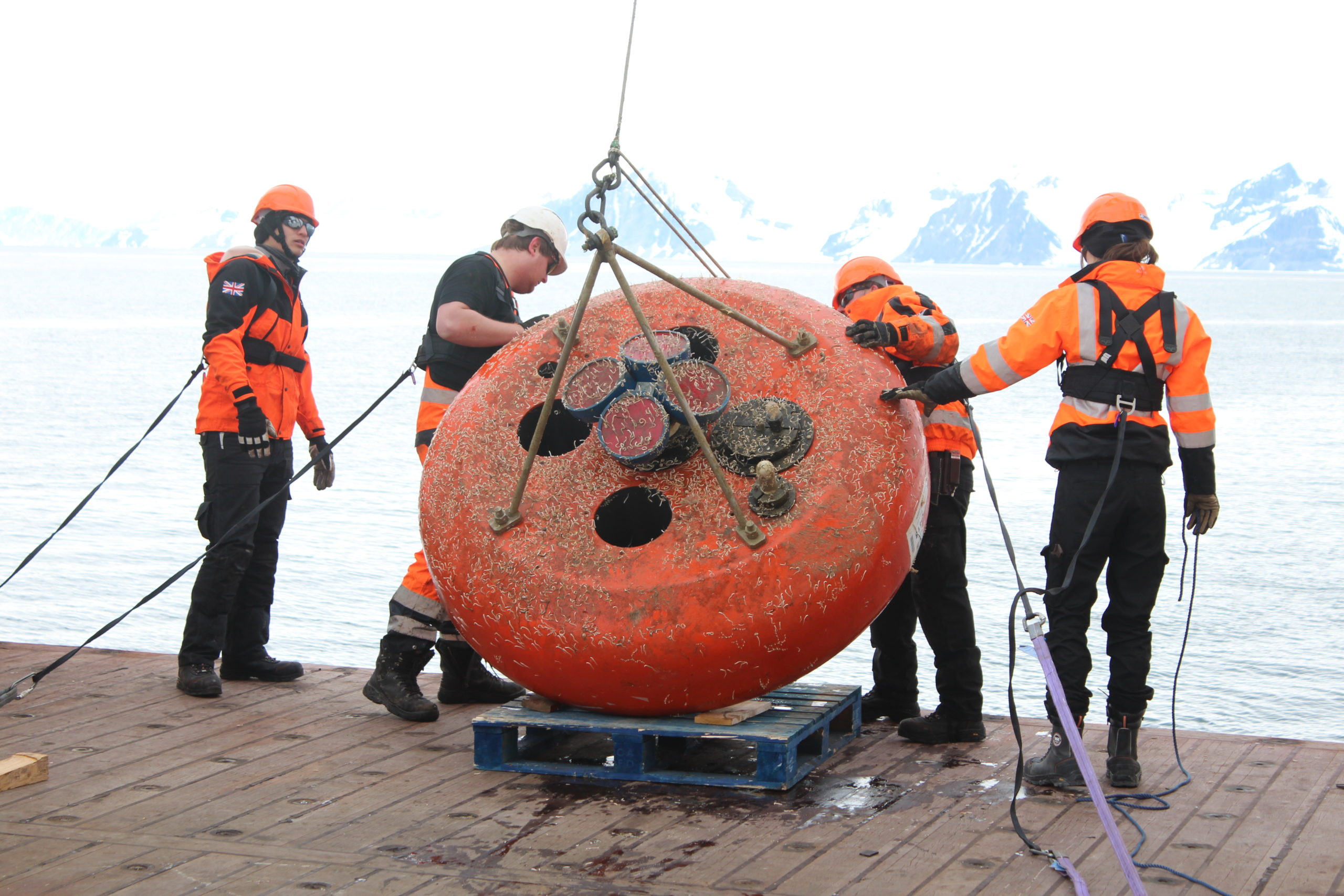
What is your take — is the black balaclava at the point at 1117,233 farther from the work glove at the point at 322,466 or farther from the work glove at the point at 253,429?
the work glove at the point at 322,466

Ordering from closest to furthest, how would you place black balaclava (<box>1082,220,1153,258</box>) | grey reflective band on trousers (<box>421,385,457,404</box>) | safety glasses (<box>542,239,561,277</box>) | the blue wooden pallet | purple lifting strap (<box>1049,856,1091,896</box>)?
1. purple lifting strap (<box>1049,856,1091,896</box>)
2. the blue wooden pallet
3. black balaclava (<box>1082,220,1153,258</box>)
4. grey reflective band on trousers (<box>421,385,457,404</box>)
5. safety glasses (<box>542,239,561,277</box>)

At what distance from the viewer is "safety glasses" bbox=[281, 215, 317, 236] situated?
554cm

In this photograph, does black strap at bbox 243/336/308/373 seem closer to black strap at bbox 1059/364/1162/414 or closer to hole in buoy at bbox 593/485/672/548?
→ hole in buoy at bbox 593/485/672/548

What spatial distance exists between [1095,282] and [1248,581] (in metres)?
7.42

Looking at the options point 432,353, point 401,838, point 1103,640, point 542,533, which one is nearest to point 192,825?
point 401,838

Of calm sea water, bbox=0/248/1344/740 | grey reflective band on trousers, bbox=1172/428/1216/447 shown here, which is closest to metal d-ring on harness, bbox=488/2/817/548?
grey reflective band on trousers, bbox=1172/428/1216/447

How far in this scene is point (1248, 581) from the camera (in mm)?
10492

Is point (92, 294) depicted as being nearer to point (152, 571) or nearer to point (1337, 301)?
point (152, 571)

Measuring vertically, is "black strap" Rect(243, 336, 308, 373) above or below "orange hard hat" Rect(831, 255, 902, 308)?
below

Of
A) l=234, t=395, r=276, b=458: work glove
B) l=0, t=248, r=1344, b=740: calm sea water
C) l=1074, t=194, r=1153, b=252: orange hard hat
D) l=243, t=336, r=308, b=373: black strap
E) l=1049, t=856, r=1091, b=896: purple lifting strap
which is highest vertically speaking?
l=1074, t=194, r=1153, b=252: orange hard hat

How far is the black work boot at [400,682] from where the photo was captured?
489 cm

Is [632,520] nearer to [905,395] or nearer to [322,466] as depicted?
[905,395]

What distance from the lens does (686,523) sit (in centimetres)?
397

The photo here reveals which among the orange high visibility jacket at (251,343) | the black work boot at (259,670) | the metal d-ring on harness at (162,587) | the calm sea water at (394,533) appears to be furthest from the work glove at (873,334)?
the calm sea water at (394,533)
